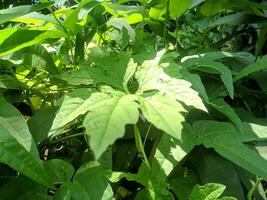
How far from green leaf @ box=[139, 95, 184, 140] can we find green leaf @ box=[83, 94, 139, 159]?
0.02 m

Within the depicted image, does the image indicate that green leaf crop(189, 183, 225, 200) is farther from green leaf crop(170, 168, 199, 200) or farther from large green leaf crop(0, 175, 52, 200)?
large green leaf crop(0, 175, 52, 200)

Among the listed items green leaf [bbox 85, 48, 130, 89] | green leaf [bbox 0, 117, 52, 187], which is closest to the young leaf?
green leaf [bbox 85, 48, 130, 89]

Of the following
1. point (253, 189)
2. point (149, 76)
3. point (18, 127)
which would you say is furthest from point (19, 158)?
point (253, 189)

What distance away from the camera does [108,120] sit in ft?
0.98

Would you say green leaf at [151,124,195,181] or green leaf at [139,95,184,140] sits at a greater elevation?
green leaf at [139,95,184,140]

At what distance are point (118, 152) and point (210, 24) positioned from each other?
1.03ft

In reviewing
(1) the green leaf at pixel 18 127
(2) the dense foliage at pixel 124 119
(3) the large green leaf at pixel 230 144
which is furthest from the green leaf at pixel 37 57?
(3) the large green leaf at pixel 230 144

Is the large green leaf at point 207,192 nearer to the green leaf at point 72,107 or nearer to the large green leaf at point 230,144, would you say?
the large green leaf at point 230,144

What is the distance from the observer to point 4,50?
474 mm

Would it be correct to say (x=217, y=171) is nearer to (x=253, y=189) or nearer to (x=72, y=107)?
(x=253, y=189)

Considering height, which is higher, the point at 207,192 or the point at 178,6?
the point at 178,6

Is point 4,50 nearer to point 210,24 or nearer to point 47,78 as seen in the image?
point 47,78

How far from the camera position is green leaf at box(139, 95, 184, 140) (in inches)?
12.6

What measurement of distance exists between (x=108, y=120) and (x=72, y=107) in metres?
0.08
